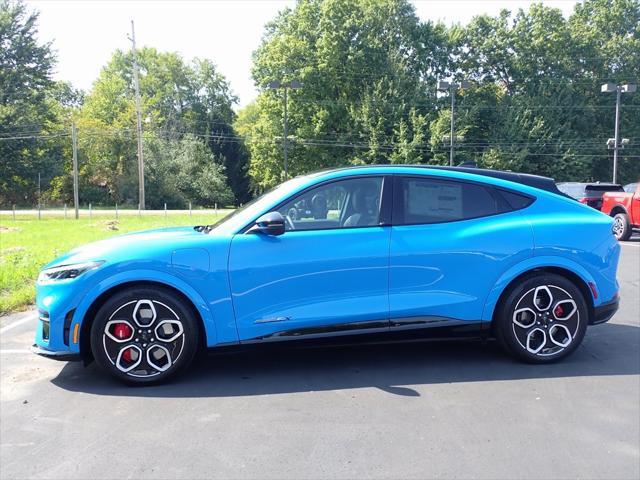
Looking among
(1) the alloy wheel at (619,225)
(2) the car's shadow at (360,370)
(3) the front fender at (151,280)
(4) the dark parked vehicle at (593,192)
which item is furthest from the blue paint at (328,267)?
(4) the dark parked vehicle at (593,192)

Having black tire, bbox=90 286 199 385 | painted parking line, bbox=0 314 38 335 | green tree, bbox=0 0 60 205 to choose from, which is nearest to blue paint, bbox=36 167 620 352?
black tire, bbox=90 286 199 385

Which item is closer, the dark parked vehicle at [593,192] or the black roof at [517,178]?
the black roof at [517,178]

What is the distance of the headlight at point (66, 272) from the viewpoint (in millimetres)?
4215

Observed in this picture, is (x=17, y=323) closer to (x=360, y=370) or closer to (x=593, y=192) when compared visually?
(x=360, y=370)

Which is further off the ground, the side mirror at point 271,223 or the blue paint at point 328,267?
the side mirror at point 271,223

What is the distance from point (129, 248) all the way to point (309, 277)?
1382 millimetres

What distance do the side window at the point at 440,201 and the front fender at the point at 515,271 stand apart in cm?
50

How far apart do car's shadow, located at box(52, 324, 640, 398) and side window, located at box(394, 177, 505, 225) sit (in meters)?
1.24

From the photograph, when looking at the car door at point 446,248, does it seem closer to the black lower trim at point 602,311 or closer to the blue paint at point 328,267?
the blue paint at point 328,267

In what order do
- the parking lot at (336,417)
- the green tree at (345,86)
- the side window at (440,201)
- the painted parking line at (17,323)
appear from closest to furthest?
the parking lot at (336,417) < the side window at (440,201) < the painted parking line at (17,323) < the green tree at (345,86)

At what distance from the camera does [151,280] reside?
424 centimetres

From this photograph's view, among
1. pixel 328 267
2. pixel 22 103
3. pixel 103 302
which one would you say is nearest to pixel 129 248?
pixel 103 302

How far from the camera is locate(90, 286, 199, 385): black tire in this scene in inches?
167

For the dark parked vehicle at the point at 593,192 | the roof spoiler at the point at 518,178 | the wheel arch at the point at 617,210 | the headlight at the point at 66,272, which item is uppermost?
the dark parked vehicle at the point at 593,192
